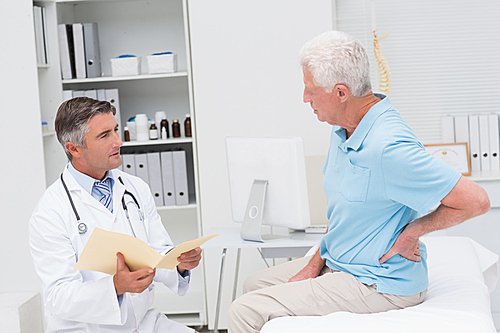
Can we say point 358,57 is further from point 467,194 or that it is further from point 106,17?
point 106,17

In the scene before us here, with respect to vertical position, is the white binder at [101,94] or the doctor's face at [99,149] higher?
the white binder at [101,94]

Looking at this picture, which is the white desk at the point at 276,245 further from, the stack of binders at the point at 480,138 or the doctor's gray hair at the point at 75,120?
the stack of binders at the point at 480,138

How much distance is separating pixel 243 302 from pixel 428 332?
53 cm

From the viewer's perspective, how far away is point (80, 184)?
1732mm

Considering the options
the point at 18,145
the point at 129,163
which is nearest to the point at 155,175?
the point at 129,163

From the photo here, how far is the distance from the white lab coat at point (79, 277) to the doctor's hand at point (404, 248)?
0.70 m

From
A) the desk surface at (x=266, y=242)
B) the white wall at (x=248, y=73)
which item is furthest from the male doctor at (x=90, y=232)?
the white wall at (x=248, y=73)

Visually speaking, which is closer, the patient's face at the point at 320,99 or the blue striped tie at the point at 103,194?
the patient's face at the point at 320,99

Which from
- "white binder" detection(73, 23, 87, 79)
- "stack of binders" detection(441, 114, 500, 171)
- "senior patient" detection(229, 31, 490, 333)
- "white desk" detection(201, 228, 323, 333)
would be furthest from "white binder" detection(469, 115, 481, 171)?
"white binder" detection(73, 23, 87, 79)

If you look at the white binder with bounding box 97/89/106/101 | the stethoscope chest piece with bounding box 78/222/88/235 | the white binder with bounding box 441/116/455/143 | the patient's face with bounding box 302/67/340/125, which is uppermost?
the white binder with bounding box 97/89/106/101

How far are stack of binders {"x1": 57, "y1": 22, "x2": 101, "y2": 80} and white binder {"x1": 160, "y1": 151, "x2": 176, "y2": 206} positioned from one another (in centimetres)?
62

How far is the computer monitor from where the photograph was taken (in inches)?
88.1

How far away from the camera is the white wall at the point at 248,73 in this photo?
287cm

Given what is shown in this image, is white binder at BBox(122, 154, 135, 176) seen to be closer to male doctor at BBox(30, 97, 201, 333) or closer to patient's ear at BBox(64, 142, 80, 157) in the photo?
male doctor at BBox(30, 97, 201, 333)
